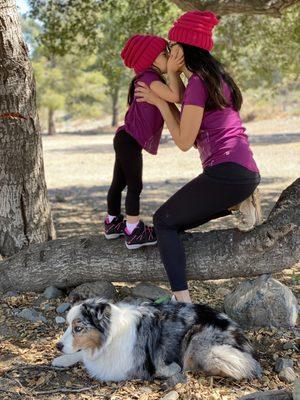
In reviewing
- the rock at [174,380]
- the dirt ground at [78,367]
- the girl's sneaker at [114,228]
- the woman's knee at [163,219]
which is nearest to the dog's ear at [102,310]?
the dirt ground at [78,367]

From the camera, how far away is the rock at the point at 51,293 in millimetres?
5371

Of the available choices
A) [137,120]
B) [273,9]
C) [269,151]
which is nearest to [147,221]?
[273,9]

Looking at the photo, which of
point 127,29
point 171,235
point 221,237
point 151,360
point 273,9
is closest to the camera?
point 151,360

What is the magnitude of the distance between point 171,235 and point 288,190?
1391 millimetres

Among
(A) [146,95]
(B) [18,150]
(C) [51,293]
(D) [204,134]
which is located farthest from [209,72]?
(C) [51,293]

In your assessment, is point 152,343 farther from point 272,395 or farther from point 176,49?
point 176,49

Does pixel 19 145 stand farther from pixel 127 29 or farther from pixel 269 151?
pixel 269 151

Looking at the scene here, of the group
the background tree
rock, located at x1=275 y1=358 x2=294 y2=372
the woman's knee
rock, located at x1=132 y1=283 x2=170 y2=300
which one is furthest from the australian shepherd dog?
the background tree

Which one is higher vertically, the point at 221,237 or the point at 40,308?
the point at 221,237

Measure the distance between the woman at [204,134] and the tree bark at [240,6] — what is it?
3061 millimetres

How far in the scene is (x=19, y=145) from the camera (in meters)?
5.64

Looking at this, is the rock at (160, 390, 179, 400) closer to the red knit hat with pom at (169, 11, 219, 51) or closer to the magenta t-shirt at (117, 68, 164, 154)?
the magenta t-shirt at (117, 68, 164, 154)

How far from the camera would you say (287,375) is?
3.91 metres

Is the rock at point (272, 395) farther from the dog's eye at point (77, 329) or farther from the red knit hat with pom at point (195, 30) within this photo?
the red knit hat with pom at point (195, 30)
